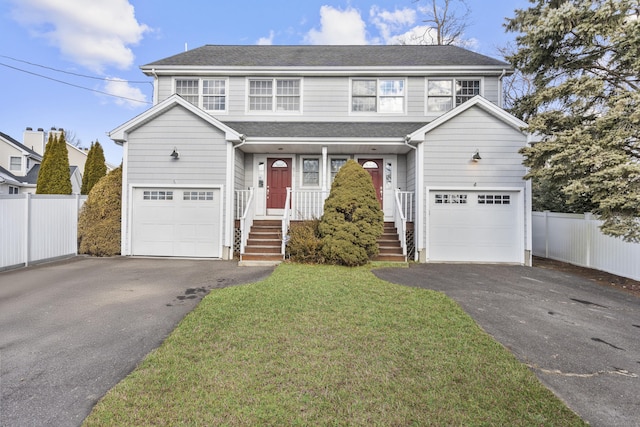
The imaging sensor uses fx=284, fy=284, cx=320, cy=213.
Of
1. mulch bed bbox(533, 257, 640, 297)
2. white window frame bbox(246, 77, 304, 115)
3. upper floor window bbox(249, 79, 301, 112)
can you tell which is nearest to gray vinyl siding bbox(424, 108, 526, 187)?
mulch bed bbox(533, 257, 640, 297)

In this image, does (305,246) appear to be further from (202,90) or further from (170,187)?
(202,90)

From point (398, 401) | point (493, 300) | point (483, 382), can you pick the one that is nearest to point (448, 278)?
point (493, 300)

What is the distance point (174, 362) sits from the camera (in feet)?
9.68

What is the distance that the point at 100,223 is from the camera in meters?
9.09

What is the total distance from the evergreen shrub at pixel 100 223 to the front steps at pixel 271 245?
440cm

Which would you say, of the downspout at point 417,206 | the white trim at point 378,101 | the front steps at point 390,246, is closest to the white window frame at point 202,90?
the white trim at point 378,101

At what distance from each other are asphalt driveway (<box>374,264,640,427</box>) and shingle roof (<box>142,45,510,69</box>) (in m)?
8.03

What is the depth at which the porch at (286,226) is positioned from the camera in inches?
327

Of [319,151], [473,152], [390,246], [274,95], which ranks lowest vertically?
[390,246]

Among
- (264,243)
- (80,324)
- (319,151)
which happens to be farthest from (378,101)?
(80,324)

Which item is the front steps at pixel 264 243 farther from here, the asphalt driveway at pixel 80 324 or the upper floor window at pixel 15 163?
the upper floor window at pixel 15 163

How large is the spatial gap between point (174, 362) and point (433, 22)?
22310 mm

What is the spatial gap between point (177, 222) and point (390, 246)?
6779 millimetres

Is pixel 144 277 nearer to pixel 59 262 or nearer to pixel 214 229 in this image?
pixel 214 229
